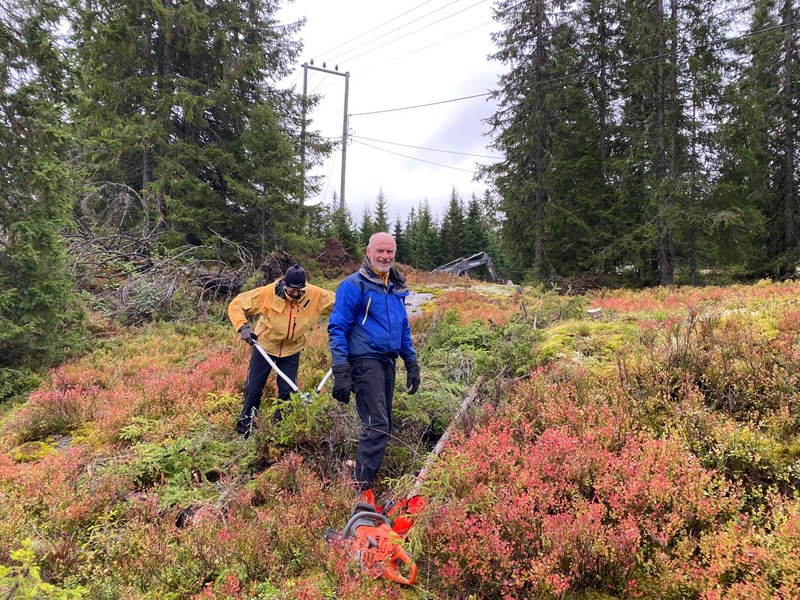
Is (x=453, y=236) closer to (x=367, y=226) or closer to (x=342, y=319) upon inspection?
(x=367, y=226)

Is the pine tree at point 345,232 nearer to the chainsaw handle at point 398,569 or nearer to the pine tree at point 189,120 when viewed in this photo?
the pine tree at point 189,120

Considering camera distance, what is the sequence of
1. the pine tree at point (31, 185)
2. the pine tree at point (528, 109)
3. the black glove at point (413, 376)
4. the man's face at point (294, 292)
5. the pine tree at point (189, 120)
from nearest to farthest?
the black glove at point (413, 376) < the man's face at point (294, 292) < the pine tree at point (31, 185) < the pine tree at point (189, 120) < the pine tree at point (528, 109)

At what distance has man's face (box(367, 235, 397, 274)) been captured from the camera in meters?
4.02

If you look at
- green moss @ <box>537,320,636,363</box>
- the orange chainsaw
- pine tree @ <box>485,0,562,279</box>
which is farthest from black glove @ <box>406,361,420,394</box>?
pine tree @ <box>485,0,562,279</box>

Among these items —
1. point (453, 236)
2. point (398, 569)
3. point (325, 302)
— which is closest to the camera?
point (398, 569)

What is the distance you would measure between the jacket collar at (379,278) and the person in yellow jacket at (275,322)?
1.29m

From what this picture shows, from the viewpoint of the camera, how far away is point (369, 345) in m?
3.96

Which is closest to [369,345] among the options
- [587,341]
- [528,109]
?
[587,341]

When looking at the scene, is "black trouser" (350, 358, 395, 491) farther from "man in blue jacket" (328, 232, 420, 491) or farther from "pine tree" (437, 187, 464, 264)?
"pine tree" (437, 187, 464, 264)

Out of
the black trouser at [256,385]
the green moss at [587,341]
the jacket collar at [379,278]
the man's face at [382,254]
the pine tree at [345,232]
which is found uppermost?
the pine tree at [345,232]

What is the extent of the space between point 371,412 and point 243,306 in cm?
243

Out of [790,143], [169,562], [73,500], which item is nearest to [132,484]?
[73,500]

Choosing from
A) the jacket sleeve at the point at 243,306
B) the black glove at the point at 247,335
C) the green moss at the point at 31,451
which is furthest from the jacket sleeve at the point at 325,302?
the green moss at the point at 31,451

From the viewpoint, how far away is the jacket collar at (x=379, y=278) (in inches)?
159
